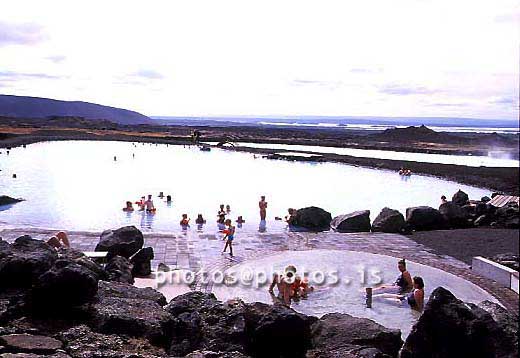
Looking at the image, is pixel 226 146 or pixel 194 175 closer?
pixel 194 175

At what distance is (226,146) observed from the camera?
52.6 metres

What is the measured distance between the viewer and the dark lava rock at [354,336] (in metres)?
6.06

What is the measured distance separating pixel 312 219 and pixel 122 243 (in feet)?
23.2

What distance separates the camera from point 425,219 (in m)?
15.5

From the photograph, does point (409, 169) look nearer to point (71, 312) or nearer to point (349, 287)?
point (349, 287)

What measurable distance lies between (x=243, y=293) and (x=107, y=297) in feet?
11.3

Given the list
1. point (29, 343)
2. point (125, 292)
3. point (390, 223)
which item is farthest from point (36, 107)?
point (29, 343)

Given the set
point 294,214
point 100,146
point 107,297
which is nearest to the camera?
point 107,297

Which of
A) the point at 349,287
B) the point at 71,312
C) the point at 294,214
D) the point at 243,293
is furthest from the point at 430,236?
the point at 71,312

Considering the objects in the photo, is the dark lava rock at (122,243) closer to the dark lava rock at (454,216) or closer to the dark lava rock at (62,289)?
the dark lava rock at (62,289)

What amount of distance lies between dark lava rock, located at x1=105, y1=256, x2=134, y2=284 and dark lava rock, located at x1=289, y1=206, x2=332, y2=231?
25.3 feet

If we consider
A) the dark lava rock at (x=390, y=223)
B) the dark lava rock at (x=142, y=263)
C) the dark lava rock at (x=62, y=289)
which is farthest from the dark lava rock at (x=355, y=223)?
the dark lava rock at (x=62, y=289)

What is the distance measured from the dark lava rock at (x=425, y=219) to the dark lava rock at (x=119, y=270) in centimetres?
898

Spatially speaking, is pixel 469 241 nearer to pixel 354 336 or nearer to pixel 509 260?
pixel 509 260
